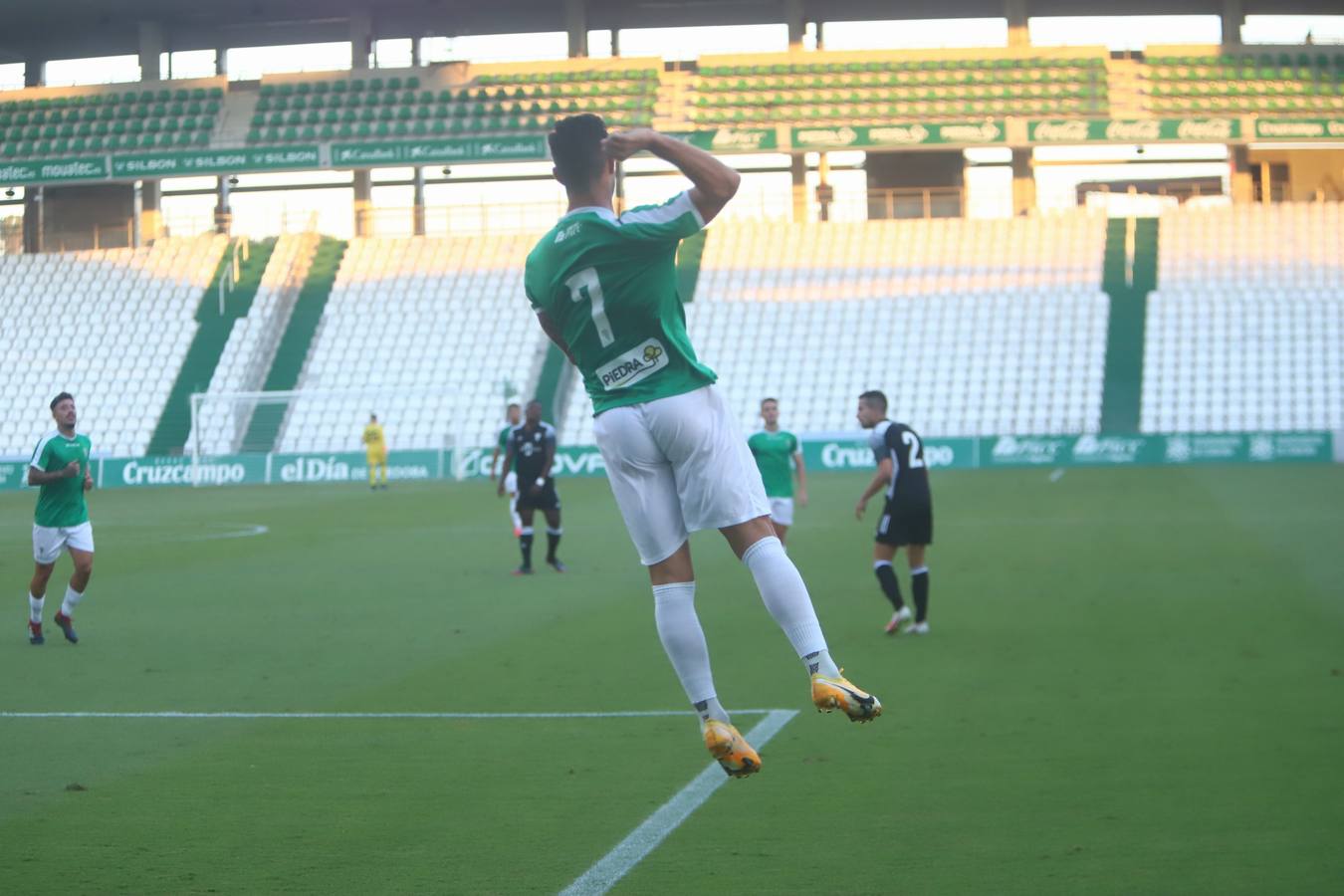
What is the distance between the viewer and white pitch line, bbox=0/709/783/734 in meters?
9.59

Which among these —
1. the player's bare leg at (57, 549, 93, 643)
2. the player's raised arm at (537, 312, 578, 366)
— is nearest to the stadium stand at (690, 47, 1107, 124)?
the player's bare leg at (57, 549, 93, 643)

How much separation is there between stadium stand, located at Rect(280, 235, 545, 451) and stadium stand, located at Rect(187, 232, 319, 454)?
3.90 feet

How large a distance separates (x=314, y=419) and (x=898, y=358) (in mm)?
15298

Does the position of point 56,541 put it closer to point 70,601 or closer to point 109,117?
point 70,601

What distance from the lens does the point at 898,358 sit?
1607 inches

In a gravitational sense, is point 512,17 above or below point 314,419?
above

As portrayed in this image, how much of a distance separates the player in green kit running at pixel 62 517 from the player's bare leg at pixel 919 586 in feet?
23.0

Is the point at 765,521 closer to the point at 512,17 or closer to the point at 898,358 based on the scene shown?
the point at 898,358

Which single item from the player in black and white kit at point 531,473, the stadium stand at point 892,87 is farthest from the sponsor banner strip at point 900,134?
the player in black and white kit at point 531,473

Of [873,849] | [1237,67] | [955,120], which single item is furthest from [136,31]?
[873,849]

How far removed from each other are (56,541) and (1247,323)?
34.3 metres

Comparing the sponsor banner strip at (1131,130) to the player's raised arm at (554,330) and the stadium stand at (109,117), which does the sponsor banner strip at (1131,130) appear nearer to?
the stadium stand at (109,117)

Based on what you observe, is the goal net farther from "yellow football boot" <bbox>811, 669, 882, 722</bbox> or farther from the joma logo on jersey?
"yellow football boot" <bbox>811, 669, 882, 722</bbox>

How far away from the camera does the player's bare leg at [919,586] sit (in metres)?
13.1
